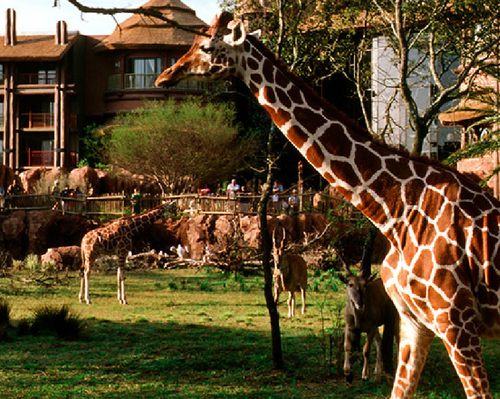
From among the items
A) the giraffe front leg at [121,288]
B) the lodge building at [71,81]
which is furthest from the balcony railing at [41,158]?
the giraffe front leg at [121,288]

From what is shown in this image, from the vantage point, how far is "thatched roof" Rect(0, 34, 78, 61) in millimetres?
38031

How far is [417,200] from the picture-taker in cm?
539

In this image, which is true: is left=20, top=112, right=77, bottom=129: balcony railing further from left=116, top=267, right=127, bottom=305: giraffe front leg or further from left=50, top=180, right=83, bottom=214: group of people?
left=116, top=267, right=127, bottom=305: giraffe front leg

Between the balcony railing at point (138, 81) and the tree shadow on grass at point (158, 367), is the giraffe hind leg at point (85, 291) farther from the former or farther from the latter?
the balcony railing at point (138, 81)

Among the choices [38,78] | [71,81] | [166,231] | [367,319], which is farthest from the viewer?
[38,78]

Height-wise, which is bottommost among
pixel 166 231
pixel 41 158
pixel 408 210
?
pixel 166 231

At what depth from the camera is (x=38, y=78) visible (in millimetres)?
40031

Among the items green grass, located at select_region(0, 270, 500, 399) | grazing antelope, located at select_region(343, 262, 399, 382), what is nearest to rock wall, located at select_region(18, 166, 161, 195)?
green grass, located at select_region(0, 270, 500, 399)

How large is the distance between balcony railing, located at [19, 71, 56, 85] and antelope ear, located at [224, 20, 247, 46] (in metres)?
35.8

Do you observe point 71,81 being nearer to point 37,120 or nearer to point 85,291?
point 37,120

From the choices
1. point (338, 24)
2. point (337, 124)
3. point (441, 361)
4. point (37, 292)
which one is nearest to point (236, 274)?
point (37, 292)

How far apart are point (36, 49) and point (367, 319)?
113 feet

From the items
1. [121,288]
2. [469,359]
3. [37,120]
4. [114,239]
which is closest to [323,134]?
[469,359]

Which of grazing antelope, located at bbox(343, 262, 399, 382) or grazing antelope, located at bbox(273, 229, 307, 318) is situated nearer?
grazing antelope, located at bbox(343, 262, 399, 382)
